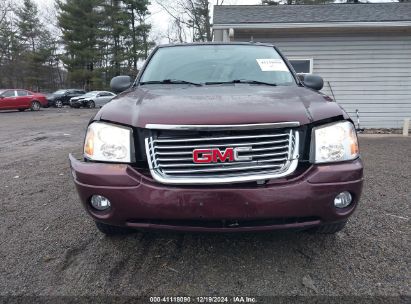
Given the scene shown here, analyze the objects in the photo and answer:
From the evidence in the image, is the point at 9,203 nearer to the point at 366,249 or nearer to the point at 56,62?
the point at 366,249

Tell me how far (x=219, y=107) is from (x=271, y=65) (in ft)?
4.73

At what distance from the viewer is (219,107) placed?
2.12 meters

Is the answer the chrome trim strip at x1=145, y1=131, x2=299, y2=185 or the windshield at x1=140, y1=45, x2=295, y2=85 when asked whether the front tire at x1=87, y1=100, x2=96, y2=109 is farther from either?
the chrome trim strip at x1=145, y1=131, x2=299, y2=185

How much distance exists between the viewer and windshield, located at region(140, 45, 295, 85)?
3.14 meters

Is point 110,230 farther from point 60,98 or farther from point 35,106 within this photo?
point 60,98

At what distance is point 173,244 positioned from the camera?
266 cm

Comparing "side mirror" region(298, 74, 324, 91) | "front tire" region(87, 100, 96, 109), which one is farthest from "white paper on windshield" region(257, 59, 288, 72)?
"front tire" region(87, 100, 96, 109)

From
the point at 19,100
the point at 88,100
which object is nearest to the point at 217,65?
the point at 19,100

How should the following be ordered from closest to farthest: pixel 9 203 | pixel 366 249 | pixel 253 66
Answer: pixel 366 249, pixel 253 66, pixel 9 203

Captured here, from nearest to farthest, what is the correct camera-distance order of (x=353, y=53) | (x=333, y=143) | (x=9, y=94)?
1. (x=333, y=143)
2. (x=353, y=53)
3. (x=9, y=94)

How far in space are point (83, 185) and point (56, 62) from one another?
4713cm

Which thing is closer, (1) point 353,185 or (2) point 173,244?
(1) point 353,185

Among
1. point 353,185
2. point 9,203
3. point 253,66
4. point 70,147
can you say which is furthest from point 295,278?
point 70,147

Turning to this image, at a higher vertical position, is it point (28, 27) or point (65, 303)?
point (28, 27)
